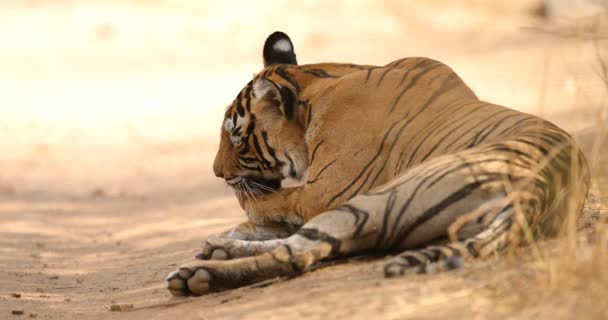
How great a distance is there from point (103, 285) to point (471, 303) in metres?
3.14

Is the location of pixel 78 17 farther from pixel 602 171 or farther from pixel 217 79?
pixel 602 171

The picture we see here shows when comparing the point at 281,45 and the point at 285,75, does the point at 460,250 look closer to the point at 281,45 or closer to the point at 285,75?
A: the point at 285,75

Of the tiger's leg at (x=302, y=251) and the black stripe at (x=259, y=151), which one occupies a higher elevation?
the black stripe at (x=259, y=151)

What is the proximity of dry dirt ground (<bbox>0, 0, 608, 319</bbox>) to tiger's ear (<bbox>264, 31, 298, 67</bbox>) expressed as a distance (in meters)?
1.38

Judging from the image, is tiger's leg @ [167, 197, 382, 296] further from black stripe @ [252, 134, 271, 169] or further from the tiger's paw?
black stripe @ [252, 134, 271, 169]

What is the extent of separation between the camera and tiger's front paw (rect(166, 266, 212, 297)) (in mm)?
4867

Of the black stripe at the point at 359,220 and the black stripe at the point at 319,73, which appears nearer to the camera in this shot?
the black stripe at the point at 359,220

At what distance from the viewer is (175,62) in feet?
53.3

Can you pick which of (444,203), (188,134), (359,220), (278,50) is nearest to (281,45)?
(278,50)

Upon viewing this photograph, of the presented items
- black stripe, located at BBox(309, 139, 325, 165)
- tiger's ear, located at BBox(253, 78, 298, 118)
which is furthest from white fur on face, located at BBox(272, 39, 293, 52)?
black stripe, located at BBox(309, 139, 325, 165)

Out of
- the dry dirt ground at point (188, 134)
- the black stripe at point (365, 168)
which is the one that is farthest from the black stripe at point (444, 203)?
the black stripe at point (365, 168)

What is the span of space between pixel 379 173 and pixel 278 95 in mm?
741

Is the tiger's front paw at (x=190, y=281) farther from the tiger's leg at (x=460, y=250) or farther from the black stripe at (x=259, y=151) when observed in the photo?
the black stripe at (x=259, y=151)

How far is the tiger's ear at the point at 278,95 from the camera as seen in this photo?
19.5 ft
